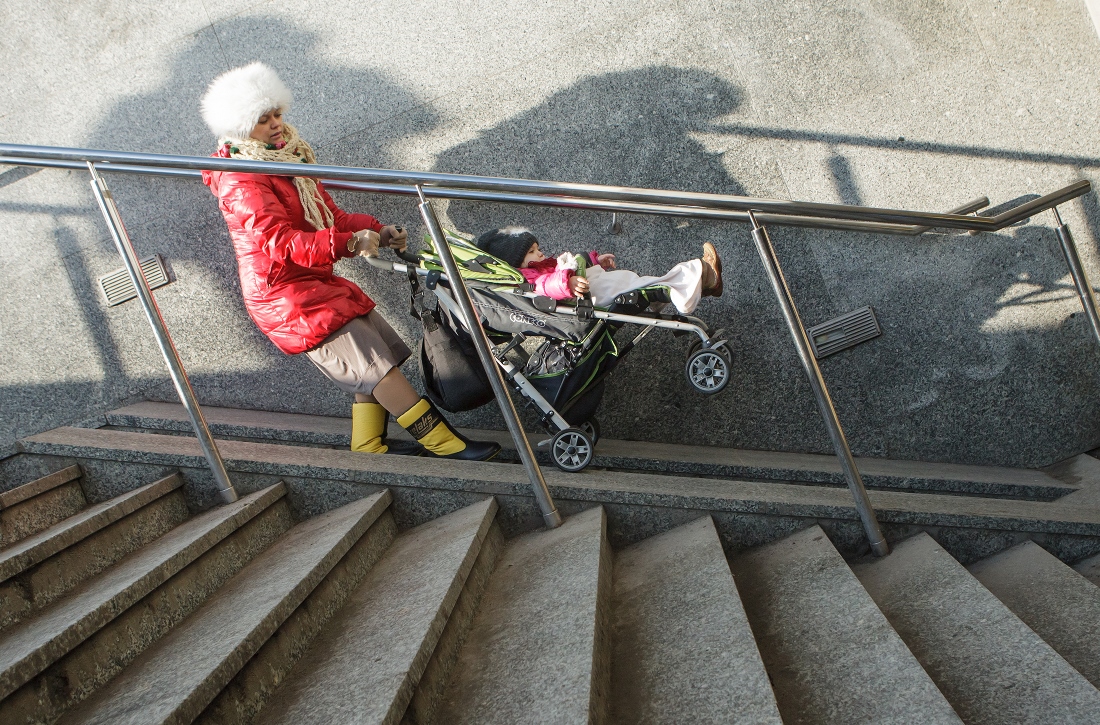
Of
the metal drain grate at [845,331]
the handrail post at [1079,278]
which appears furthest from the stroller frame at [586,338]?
the handrail post at [1079,278]

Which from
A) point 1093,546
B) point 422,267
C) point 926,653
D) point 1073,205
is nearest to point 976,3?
point 1073,205

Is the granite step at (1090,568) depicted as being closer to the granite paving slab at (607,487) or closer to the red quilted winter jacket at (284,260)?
the granite paving slab at (607,487)

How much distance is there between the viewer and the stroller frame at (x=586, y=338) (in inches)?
107

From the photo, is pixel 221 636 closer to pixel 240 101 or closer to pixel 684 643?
pixel 684 643

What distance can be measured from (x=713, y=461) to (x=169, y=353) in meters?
1.92

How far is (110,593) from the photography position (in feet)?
5.57

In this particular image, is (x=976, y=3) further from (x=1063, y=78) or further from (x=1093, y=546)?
(x=1093, y=546)

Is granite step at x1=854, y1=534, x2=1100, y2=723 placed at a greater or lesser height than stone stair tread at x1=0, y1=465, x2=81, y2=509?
lesser

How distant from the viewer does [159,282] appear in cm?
356

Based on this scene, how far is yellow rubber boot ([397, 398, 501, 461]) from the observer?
286 centimetres

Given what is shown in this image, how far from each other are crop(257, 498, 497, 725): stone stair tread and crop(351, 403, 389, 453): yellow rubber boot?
28.4 inches

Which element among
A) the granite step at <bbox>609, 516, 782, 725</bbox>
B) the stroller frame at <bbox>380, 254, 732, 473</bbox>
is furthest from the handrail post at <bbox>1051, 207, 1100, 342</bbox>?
the granite step at <bbox>609, 516, 782, 725</bbox>

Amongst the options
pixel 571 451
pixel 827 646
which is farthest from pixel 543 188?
pixel 827 646

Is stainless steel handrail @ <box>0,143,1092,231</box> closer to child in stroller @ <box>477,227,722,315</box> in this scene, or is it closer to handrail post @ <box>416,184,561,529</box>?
handrail post @ <box>416,184,561,529</box>
